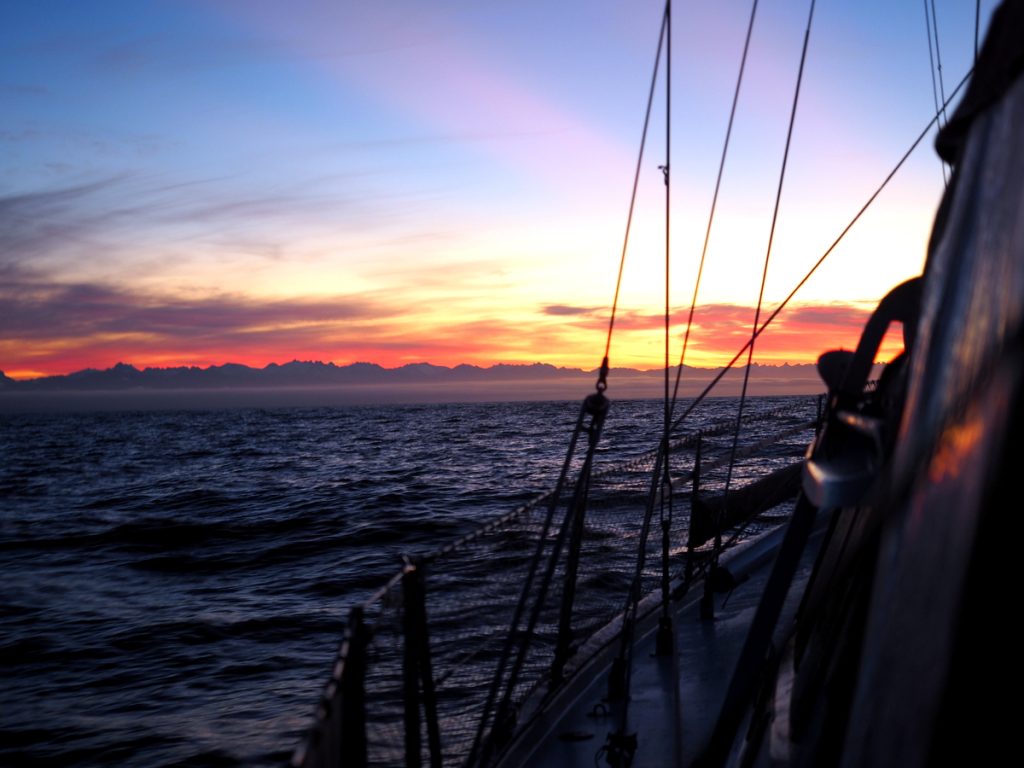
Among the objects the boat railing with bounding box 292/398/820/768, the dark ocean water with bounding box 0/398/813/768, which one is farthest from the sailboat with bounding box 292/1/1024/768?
the dark ocean water with bounding box 0/398/813/768

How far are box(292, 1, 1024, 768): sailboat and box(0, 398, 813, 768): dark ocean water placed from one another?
14.8 ft

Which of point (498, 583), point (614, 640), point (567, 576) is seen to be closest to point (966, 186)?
point (498, 583)

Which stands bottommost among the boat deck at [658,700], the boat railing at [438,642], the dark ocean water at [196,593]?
the dark ocean water at [196,593]

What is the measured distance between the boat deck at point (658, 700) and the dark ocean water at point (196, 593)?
4077mm

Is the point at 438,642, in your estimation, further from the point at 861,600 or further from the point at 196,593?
the point at 196,593

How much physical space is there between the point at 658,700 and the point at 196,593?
12.0m

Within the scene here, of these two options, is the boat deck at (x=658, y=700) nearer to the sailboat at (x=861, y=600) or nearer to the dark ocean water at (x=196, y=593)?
the sailboat at (x=861, y=600)

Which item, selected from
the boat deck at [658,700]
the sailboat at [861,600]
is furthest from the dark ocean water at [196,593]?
the sailboat at [861,600]

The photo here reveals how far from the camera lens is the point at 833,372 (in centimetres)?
311

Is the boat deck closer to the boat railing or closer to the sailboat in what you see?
the sailboat

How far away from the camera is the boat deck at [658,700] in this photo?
4137 mm

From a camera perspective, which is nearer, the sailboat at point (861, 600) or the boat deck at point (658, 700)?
the sailboat at point (861, 600)

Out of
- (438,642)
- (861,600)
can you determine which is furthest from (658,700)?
(861,600)

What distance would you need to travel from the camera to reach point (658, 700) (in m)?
4.75
